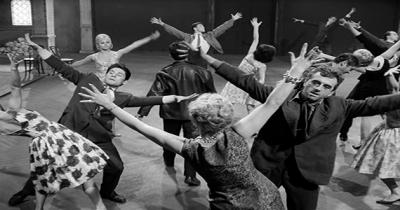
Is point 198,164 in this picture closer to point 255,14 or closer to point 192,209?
point 192,209

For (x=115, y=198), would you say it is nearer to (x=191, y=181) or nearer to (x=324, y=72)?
(x=191, y=181)

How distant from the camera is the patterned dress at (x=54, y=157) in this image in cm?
331

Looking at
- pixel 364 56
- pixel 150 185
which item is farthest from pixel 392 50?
pixel 150 185

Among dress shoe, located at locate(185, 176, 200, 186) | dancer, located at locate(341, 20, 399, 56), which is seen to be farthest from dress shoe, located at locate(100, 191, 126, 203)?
dancer, located at locate(341, 20, 399, 56)

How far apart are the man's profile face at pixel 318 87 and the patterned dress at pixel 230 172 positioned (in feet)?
2.26

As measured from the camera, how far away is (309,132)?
2.60 meters

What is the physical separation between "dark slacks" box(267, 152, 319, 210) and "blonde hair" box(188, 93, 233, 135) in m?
0.78

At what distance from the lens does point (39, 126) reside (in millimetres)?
3352

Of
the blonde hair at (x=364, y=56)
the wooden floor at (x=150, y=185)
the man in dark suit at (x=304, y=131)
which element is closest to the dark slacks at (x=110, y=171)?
the wooden floor at (x=150, y=185)

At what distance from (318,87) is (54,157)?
1.91 m

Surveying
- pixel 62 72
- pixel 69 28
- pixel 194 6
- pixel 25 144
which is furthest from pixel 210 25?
pixel 62 72

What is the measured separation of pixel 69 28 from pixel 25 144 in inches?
418

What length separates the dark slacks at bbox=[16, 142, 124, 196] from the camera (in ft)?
12.1

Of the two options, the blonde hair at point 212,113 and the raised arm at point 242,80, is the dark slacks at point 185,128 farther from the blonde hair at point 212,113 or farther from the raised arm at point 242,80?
the blonde hair at point 212,113
